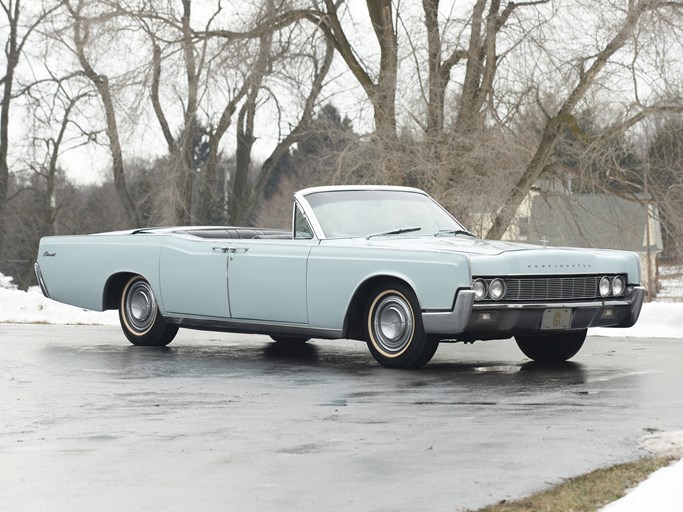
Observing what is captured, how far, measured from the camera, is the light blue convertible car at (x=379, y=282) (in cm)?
1035

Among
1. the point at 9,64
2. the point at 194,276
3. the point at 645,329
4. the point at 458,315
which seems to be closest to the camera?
the point at 458,315

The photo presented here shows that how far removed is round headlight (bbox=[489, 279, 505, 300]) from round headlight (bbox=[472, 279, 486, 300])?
0.18 feet

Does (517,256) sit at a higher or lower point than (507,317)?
higher

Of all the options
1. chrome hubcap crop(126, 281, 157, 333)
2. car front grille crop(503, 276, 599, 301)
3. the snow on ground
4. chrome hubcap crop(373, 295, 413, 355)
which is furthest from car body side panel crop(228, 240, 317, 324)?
the snow on ground

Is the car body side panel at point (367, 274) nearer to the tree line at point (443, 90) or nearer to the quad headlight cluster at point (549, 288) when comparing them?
the quad headlight cluster at point (549, 288)

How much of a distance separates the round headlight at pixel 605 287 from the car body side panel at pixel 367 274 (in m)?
1.49

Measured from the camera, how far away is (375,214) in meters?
11.9

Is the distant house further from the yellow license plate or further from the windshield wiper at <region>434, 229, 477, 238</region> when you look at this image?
the yellow license plate

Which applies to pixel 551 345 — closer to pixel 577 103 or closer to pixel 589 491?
pixel 589 491

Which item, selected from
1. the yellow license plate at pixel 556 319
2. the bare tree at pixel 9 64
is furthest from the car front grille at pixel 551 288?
the bare tree at pixel 9 64

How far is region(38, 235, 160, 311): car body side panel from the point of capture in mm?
13250

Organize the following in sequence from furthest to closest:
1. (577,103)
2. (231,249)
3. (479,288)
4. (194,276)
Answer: (577,103), (194,276), (231,249), (479,288)

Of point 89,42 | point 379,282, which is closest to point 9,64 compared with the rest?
point 89,42

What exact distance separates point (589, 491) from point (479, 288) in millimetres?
4463
